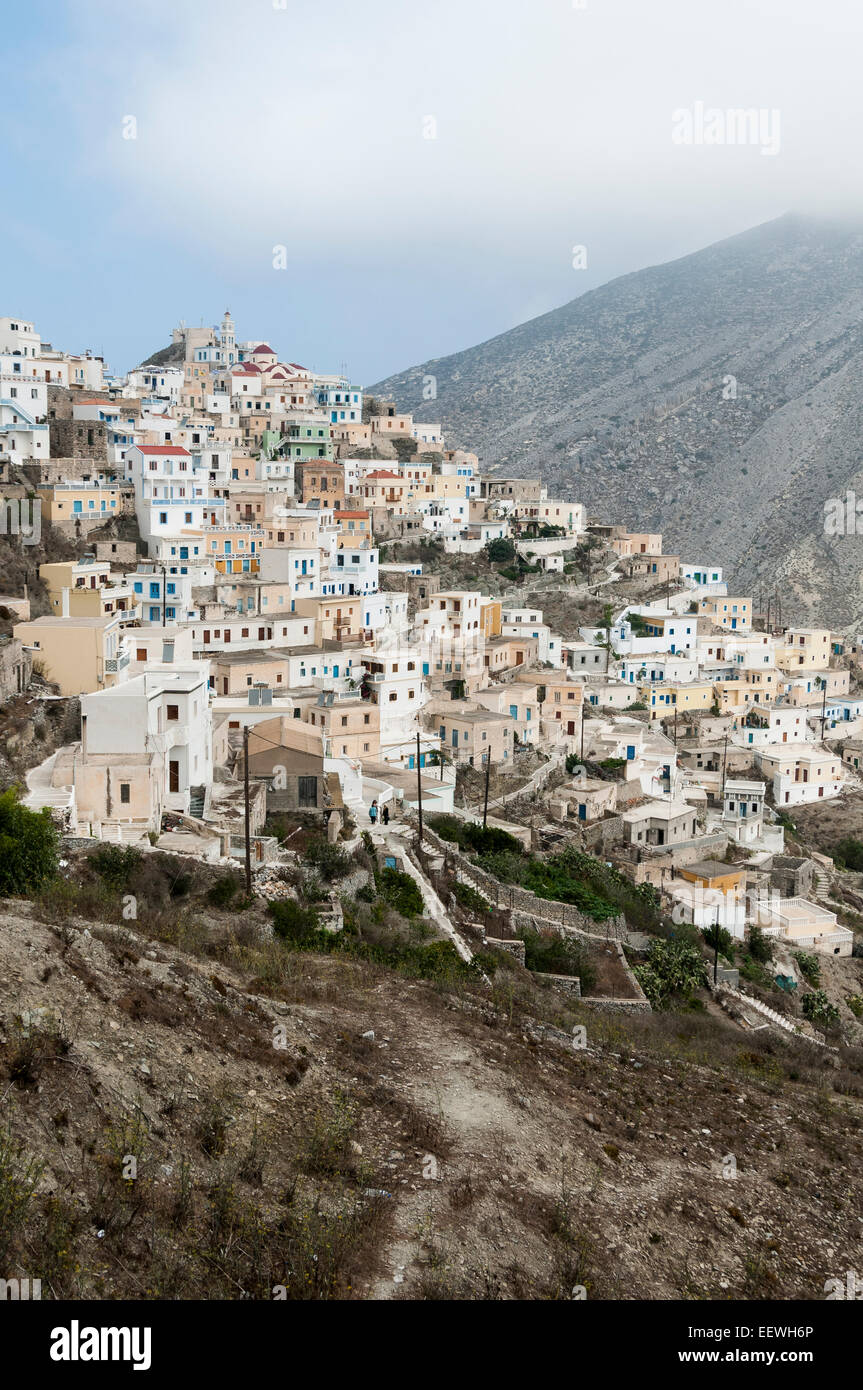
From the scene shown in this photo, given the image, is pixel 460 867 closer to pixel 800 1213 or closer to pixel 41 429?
pixel 800 1213

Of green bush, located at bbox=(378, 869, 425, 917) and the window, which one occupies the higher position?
the window

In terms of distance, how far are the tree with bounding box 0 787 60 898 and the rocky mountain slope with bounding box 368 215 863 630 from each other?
63298mm

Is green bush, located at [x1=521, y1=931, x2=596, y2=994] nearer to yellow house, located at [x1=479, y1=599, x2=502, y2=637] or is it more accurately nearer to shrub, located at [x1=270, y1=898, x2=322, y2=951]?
shrub, located at [x1=270, y1=898, x2=322, y2=951]

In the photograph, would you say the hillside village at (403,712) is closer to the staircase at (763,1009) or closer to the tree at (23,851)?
the staircase at (763,1009)

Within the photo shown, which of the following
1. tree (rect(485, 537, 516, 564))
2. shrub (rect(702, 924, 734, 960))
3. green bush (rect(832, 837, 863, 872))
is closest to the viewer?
shrub (rect(702, 924, 734, 960))

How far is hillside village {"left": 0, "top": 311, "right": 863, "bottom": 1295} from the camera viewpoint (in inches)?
636

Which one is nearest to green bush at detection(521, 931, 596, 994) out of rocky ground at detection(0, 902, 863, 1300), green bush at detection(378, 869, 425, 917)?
green bush at detection(378, 869, 425, 917)

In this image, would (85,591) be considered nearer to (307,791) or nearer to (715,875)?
(307,791)

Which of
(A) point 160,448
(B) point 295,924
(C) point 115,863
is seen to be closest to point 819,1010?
(B) point 295,924

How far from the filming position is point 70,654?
22.4 m

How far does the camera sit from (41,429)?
3578 centimetres

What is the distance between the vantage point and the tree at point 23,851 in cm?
1189
